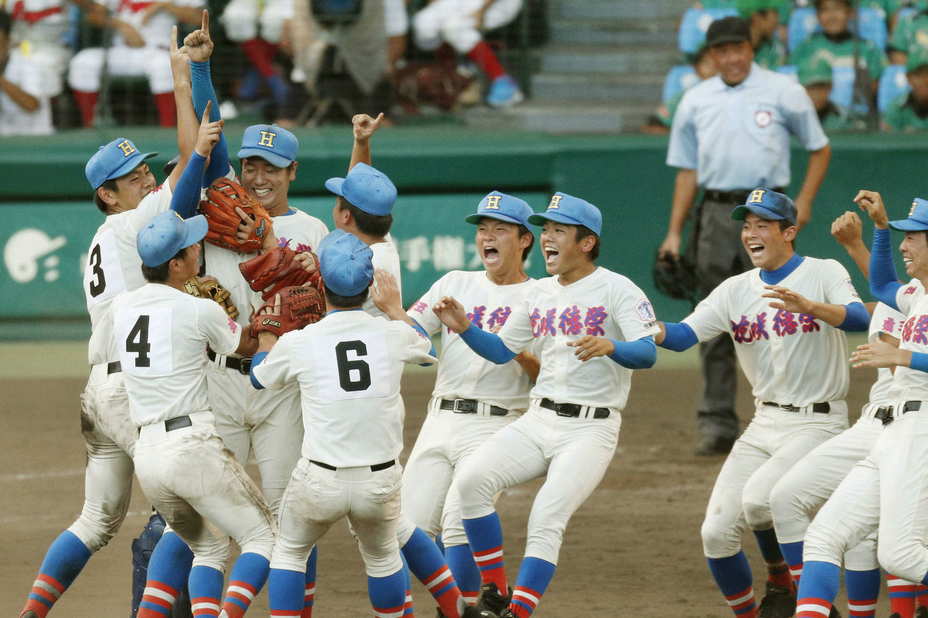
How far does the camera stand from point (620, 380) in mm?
4980

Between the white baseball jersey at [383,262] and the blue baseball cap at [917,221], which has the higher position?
the blue baseball cap at [917,221]

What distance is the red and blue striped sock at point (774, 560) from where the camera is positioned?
4848 mm

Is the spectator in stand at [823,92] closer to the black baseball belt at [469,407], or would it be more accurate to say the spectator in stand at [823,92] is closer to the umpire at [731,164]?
the umpire at [731,164]

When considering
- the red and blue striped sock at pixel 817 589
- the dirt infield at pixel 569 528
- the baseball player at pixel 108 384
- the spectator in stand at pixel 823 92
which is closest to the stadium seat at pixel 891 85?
the spectator in stand at pixel 823 92

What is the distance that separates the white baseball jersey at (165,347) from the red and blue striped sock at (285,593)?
24.9 inches

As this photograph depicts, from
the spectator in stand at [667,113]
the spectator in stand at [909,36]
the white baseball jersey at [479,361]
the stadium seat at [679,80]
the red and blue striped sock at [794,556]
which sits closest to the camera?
the red and blue striped sock at [794,556]

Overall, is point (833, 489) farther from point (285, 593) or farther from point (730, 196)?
point (730, 196)

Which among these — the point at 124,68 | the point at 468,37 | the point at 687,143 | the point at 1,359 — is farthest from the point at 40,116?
the point at 687,143

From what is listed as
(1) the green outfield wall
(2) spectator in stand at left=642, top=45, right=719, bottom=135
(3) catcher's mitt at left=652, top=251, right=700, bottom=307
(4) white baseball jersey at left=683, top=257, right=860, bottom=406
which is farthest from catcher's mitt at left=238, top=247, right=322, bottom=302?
(2) spectator in stand at left=642, top=45, right=719, bottom=135

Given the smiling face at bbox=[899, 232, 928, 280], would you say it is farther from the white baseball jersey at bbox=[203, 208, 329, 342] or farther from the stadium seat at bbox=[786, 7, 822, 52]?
the stadium seat at bbox=[786, 7, 822, 52]

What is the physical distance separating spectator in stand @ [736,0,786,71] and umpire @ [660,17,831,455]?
3128 millimetres

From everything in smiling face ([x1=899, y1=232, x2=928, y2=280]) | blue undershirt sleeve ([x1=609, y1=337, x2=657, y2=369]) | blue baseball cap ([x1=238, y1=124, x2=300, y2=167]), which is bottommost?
blue undershirt sleeve ([x1=609, y1=337, x2=657, y2=369])

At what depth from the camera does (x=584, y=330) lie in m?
4.90

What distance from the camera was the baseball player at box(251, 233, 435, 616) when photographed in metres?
4.16
